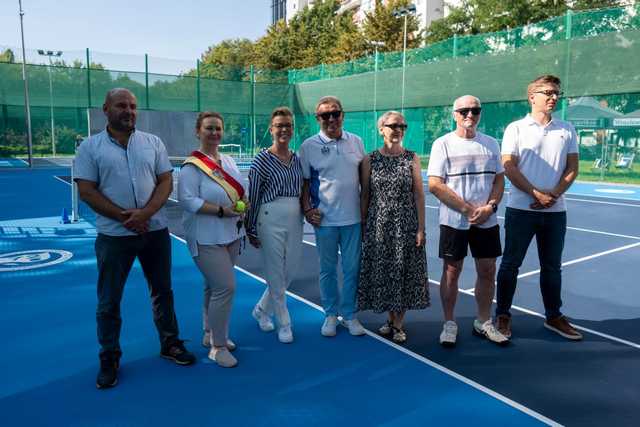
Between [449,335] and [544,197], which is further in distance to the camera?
[449,335]

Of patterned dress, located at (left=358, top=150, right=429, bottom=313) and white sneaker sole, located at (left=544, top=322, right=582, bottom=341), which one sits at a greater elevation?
patterned dress, located at (left=358, top=150, right=429, bottom=313)

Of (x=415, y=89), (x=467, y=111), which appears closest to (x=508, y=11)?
(x=415, y=89)

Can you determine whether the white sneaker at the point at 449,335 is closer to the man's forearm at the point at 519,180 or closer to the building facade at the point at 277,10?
the man's forearm at the point at 519,180

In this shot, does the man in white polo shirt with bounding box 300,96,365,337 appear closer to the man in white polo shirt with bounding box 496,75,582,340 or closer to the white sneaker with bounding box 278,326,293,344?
the white sneaker with bounding box 278,326,293,344

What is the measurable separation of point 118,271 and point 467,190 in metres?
2.53

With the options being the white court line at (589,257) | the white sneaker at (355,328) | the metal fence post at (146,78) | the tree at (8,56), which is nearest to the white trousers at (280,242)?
the white sneaker at (355,328)

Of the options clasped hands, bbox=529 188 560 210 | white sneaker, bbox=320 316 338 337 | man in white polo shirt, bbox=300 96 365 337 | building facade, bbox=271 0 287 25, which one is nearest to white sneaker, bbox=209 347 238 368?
white sneaker, bbox=320 316 338 337

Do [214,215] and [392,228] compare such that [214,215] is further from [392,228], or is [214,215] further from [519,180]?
[519,180]

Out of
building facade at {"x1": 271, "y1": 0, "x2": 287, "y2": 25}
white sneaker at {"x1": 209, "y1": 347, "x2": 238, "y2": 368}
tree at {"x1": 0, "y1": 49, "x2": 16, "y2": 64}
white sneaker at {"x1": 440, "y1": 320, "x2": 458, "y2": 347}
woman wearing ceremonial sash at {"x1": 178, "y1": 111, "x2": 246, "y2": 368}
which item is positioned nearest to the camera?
woman wearing ceremonial sash at {"x1": 178, "y1": 111, "x2": 246, "y2": 368}

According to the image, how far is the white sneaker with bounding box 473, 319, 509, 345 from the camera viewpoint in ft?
13.9

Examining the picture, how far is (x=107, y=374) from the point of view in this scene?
3504 millimetres

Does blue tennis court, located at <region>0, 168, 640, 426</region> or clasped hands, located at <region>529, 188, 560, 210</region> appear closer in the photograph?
blue tennis court, located at <region>0, 168, 640, 426</region>

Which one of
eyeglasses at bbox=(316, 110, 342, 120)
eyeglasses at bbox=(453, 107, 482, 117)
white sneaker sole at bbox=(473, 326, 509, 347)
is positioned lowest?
white sneaker sole at bbox=(473, 326, 509, 347)

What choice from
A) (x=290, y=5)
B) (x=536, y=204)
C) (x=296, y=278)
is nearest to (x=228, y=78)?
(x=296, y=278)
